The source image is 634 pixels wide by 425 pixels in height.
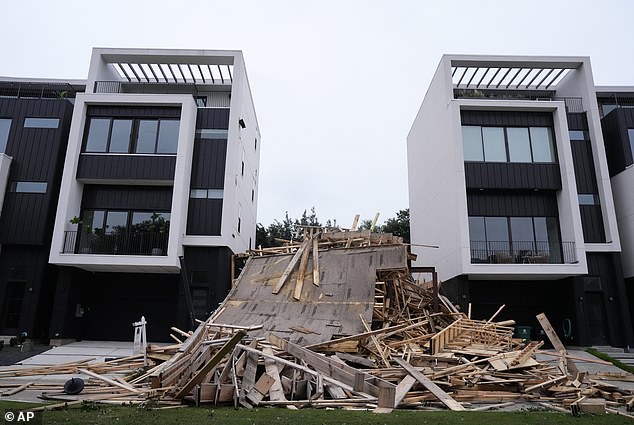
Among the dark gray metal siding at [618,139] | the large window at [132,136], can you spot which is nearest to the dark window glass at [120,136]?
the large window at [132,136]

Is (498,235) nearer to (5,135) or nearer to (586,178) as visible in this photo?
(586,178)

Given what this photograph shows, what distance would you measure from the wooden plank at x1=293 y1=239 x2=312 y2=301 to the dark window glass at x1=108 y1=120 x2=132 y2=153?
10.7 m

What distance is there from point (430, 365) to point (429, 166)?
56.2 feet

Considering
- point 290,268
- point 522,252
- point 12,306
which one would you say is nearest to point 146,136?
point 12,306

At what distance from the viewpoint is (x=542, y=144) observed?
21.7m

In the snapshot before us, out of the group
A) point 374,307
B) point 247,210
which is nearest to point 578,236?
point 374,307

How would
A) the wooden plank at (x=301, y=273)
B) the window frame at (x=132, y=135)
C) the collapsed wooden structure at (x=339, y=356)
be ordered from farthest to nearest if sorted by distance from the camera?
the window frame at (x=132, y=135)
the wooden plank at (x=301, y=273)
the collapsed wooden structure at (x=339, y=356)

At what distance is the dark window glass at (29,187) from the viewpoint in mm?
20188

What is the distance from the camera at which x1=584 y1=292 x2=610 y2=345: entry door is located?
19.8 m

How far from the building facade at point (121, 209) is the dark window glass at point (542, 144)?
589 inches

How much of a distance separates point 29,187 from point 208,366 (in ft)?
58.5

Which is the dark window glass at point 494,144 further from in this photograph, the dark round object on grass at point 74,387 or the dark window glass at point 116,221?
the dark round object on grass at point 74,387

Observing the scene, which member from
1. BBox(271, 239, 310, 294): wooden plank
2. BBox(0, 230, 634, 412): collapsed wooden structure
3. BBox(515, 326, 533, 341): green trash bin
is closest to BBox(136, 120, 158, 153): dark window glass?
BBox(0, 230, 634, 412): collapsed wooden structure

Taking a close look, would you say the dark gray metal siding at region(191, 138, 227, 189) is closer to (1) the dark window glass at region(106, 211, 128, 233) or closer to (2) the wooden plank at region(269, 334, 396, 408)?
(1) the dark window glass at region(106, 211, 128, 233)
